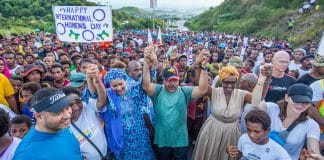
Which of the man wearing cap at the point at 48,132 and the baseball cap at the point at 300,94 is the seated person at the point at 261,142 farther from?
the man wearing cap at the point at 48,132

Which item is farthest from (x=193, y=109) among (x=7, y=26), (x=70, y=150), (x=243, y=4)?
(x=243, y=4)

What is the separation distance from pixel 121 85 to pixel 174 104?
683 mm

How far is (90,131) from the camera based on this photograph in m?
3.63

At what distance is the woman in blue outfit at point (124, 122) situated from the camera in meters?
3.90

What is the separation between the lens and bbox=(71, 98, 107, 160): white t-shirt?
358 centimetres

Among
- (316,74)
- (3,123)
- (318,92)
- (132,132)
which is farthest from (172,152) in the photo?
(316,74)

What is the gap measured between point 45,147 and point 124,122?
1430mm

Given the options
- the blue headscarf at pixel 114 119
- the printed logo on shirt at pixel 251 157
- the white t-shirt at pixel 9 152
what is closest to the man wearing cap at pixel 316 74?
the printed logo on shirt at pixel 251 157

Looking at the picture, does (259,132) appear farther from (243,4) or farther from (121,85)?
(243,4)

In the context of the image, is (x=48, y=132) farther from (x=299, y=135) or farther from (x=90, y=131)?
(x=299, y=135)

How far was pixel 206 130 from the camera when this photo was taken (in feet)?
13.9

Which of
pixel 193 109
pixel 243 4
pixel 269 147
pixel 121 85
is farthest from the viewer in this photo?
pixel 243 4

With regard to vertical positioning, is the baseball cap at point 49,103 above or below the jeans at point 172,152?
above

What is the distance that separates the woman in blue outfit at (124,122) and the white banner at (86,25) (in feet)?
12.2
